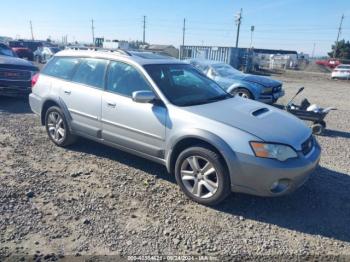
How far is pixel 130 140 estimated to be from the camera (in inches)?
176

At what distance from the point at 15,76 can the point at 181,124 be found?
6.92m

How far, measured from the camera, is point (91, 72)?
16.4ft

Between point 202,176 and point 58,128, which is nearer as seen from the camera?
point 202,176

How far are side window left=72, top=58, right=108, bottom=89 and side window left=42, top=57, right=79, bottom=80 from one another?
0.58 feet

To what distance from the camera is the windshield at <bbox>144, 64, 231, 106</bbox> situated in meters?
4.29

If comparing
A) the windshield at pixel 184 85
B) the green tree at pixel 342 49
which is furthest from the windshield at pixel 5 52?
the green tree at pixel 342 49

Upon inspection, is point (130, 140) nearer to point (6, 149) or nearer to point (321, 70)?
point (6, 149)

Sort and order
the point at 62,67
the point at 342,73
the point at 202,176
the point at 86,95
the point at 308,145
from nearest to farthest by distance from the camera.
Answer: the point at 202,176 → the point at 308,145 → the point at 86,95 → the point at 62,67 → the point at 342,73

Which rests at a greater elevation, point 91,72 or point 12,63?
point 91,72

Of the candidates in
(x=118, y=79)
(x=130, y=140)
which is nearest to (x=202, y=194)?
(x=130, y=140)

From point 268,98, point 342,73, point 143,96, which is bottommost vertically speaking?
point 342,73

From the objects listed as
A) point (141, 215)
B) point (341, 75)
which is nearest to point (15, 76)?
point (141, 215)

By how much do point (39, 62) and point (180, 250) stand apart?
103 feet

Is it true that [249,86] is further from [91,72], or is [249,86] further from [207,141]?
[207,141]
